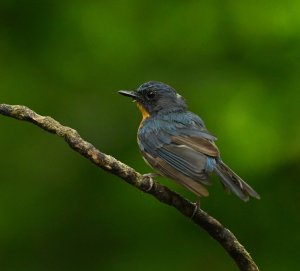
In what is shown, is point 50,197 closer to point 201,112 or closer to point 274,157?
point 201,112

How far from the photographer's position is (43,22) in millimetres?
7195

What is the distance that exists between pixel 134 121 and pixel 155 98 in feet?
3.13

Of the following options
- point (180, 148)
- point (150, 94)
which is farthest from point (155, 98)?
point (180, 148)

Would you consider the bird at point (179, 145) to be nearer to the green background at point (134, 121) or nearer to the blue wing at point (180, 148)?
the blue wing at point (180, 148)

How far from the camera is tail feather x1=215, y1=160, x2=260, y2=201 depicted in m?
3.99

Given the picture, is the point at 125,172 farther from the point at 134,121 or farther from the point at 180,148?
the point at 134,121

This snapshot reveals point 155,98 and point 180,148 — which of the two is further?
point 155,98

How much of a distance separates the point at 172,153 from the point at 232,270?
216cm

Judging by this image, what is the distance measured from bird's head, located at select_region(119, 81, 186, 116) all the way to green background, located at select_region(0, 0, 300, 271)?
549 mm

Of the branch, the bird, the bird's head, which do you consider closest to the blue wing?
the bird

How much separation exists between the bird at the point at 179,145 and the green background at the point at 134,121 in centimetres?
60

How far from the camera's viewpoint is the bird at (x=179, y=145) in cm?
420

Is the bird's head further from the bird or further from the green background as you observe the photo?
the green background

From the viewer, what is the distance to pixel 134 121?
688cm
